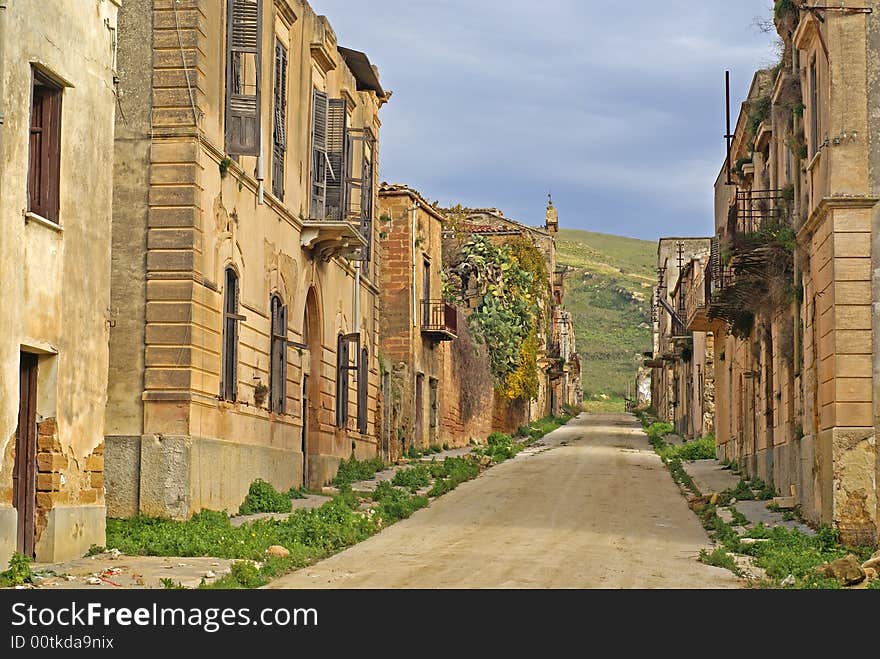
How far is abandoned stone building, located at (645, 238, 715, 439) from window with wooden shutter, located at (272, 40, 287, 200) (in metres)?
16.3

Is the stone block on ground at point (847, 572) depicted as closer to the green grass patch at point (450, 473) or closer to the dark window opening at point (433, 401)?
the green grass patch at point (450, 473)

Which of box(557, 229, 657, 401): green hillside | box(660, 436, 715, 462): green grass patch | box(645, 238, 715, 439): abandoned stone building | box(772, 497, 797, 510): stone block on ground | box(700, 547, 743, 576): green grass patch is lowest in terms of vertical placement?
box(700, 547, 743, 576): green grass patch

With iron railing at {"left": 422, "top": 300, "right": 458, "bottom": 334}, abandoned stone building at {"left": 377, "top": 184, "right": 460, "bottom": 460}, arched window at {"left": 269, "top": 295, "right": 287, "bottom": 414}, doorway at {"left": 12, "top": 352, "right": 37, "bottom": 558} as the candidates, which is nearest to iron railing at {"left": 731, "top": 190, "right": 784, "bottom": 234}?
arched window at {"left": 269, "top": 295, "right": 287, "bottom": 414}

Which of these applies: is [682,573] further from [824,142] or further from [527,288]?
[527,288]

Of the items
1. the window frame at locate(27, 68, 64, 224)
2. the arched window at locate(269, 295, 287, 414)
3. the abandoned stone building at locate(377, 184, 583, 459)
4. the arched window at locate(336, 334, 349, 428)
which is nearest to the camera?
the window frame at locate(27, 68, 64, 224)

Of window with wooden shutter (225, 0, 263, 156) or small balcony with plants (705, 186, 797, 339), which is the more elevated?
window with wooden shutter (225, 0, 263, 156)

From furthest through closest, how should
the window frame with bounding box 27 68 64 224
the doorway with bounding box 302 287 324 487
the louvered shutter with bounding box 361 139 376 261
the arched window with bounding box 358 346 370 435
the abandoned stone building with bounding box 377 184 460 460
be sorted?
the abandoned stone building with bounding box 377 184 460 460 < the arched window with bounding box 358 346 370 435 < the louvered shutter with bounding box 361 139 376 261 < the doorway with bounding box 302 287 324 487 < the window frame with bounding box 27 68 64 224

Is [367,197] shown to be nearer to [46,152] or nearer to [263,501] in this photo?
[263,501]

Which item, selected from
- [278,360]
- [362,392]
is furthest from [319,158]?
[362,392]

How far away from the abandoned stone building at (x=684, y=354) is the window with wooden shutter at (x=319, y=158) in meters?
14.3

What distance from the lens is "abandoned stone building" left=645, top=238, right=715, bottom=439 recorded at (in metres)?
42.8

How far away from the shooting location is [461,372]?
141ft

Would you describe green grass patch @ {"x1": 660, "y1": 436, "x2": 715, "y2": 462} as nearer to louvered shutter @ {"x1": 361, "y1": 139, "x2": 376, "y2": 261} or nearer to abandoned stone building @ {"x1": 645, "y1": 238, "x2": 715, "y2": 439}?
abandoned stone building @ {"x1": 645, "y1": 238, "x2": 715, "y2": 439}
